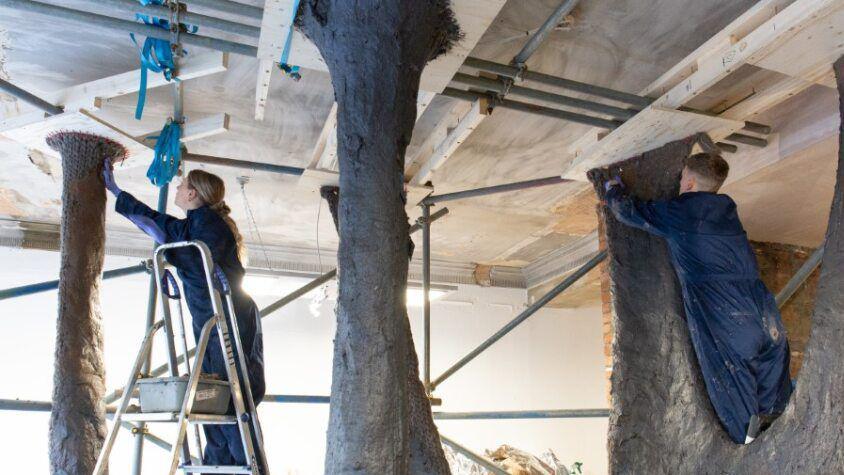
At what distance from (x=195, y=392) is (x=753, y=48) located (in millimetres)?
2318

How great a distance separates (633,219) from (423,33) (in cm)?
135

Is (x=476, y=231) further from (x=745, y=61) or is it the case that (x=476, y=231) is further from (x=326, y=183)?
(x=745, y=61)

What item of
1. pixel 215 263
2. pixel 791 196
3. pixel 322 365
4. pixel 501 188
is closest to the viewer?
pixel 215 263

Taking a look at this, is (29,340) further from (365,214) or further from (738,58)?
(738,58)

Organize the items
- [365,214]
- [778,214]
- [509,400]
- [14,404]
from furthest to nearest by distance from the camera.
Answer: [509,400], [778,214], [14,404], [365,214]

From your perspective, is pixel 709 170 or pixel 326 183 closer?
pixel 709 170

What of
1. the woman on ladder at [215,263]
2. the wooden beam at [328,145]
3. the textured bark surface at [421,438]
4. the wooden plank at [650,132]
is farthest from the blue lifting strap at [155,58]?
the wooden plank at [650,132]

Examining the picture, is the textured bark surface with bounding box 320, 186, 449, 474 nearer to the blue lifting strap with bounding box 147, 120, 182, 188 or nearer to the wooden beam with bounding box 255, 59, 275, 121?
the wooden beam with bounding box 255, 59, 275, 121

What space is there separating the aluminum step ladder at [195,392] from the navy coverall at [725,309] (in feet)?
5.90

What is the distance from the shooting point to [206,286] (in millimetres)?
2842

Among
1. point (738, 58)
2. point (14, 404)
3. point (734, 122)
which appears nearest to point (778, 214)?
point (734, 122)

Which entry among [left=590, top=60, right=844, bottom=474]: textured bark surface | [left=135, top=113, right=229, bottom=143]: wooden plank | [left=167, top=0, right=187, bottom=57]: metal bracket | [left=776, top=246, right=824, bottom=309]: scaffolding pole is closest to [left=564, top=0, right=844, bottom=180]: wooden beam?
[left=590, top=60, right=844, bottom=474]: textured bark surface

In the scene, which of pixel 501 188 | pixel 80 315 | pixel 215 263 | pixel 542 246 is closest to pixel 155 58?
pixel 215 263

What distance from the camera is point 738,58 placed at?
8.57ft
